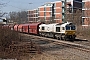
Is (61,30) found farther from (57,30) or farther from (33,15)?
(33,15)

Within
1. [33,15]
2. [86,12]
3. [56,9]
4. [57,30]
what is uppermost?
[56,9]

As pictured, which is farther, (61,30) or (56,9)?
(56,9)

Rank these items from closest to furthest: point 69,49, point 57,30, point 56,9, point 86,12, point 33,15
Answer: point 69,49 < point 57,30 < point 86,12 < point 56,9 < point 33,15

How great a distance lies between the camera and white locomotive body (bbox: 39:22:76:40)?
1270 inches

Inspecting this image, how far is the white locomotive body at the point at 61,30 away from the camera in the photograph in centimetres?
3225

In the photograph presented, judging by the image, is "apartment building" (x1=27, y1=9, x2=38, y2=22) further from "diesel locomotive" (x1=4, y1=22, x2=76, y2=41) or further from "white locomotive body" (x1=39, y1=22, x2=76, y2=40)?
"white locomotive body" (x1=39, y1=22, x2=76, y2=40)

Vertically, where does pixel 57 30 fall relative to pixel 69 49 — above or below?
above

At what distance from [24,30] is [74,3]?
54.8m

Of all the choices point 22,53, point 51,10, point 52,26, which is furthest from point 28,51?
point 51,10

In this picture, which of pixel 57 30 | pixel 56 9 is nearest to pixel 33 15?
pixel 56 9

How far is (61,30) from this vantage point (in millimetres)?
33281

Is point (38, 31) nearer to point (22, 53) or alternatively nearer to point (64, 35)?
point (64, 35)

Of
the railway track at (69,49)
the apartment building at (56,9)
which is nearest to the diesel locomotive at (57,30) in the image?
the railway track at (69,49)

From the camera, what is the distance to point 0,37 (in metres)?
18.5
